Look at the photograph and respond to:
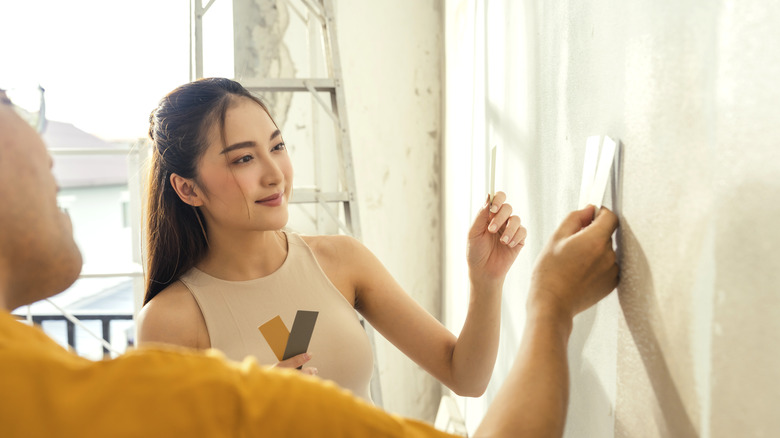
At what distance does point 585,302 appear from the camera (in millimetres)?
799

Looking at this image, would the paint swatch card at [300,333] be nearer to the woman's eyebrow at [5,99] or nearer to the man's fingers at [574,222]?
the man's fingers at [574,222]

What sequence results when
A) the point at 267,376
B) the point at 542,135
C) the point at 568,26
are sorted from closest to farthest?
the point at 267,376, the point at 568,26, the point at 542,135

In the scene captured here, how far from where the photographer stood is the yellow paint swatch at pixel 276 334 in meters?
1.21

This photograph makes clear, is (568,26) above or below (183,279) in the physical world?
above

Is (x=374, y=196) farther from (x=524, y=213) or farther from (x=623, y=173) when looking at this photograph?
(x=623, y=173)

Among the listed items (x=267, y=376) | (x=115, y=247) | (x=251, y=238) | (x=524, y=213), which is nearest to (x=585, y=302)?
(x=267, y=376)

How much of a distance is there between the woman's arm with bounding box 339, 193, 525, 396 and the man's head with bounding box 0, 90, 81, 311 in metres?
0.63

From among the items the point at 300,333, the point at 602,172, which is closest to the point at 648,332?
the point at 602,172

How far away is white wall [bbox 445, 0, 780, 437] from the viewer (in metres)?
0.53

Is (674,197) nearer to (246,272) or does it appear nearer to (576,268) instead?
(576,268)

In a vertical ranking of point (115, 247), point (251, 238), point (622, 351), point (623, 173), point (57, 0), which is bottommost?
point (115, 247)

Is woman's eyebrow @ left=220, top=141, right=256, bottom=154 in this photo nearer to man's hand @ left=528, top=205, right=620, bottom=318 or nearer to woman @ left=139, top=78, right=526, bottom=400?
woman @ left=139, top=78, right=526, bottom=400

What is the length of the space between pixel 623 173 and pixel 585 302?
0.60ft

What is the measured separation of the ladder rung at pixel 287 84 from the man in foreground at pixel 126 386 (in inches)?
54.7
